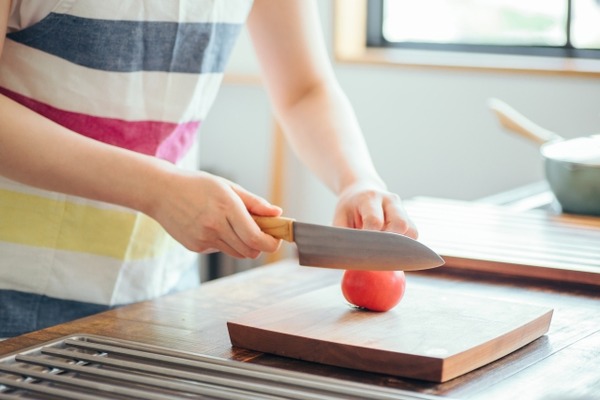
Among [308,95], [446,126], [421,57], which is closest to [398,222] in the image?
[308,95]

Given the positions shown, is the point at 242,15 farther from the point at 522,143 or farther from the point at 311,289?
the point at 522,143

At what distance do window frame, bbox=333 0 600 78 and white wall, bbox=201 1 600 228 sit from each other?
20mm

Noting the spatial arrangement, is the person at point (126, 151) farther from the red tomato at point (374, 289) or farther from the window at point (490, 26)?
the window at point (490, 26)

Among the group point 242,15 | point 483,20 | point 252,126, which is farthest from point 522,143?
point 242,15

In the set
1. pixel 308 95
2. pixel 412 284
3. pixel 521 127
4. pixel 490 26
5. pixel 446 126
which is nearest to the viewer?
pixel 412 284

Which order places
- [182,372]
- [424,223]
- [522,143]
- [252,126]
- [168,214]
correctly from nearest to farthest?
[182,372] < [168,214] < [424,223] < [522,143] < [252,126]

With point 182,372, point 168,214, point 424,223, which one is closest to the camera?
→ point 182,372

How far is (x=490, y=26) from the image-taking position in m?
2.95

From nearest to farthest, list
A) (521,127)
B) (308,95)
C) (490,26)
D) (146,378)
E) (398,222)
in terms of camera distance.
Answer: (146,378), (398,222), (308,95), (521,127), (490,26)

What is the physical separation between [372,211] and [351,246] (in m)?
0.15

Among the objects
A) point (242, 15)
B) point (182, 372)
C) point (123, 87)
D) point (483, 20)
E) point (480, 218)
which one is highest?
point (483, 20)

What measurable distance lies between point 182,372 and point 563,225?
0.82 meters

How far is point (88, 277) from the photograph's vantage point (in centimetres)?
132

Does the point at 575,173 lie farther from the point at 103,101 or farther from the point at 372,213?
the point at 103,101
